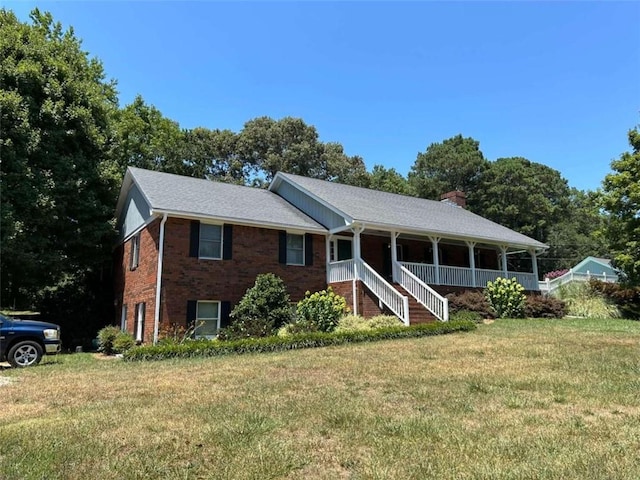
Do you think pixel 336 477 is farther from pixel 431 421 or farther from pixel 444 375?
pixel 444 375

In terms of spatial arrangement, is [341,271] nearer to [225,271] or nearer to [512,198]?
[225,271]

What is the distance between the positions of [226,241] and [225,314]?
2519 mm

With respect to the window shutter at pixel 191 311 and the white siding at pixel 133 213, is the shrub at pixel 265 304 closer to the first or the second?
the window shutter at pixel 191 311

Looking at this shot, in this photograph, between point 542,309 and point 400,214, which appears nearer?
point 542,309

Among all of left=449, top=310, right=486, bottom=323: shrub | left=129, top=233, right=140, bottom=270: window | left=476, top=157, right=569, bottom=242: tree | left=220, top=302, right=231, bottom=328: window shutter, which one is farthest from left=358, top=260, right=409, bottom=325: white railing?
left=476, top=157, right=569, bottom=242: tree

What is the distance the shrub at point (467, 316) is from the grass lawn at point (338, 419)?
22.6 ft

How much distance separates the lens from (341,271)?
18734mm

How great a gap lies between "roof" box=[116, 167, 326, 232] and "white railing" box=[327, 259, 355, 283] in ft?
4.93

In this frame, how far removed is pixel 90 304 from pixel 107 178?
575 cm

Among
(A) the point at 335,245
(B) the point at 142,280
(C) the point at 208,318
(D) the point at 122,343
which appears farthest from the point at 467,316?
(B) the point at 142,280

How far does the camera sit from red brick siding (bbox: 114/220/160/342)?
16.3 meters

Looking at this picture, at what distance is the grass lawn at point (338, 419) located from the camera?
432cm

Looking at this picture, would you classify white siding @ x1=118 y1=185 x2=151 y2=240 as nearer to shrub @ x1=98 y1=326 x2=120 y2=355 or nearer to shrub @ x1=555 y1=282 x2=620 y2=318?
shrub @ x1=98 y1=326 x2=120 y2=355

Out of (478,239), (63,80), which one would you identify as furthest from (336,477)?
(63,80)
